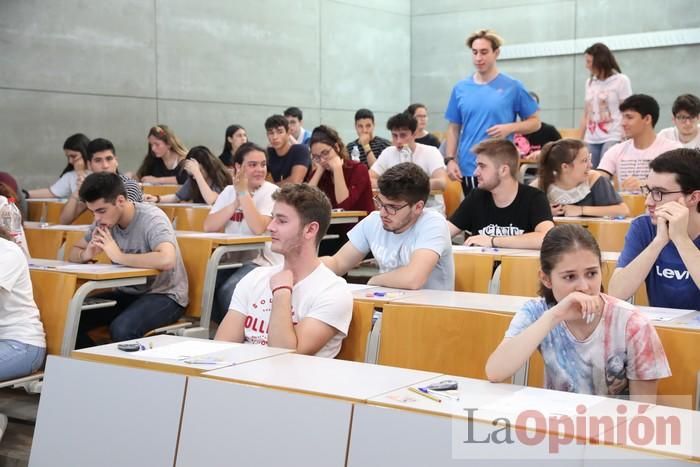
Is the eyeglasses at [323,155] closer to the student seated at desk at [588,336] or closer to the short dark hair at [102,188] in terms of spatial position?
the short dark hair at [102,188]

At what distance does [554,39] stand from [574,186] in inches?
243

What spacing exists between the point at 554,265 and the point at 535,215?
1977mm

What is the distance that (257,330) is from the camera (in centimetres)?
290

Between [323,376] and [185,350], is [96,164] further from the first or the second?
[323,376]

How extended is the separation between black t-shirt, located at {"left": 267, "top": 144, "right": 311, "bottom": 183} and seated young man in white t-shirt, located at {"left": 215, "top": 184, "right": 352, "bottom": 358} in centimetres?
381

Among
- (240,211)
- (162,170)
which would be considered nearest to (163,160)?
(162,170)

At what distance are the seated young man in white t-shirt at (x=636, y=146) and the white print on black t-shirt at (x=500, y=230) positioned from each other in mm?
1784

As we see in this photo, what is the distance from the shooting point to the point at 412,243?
143 inches

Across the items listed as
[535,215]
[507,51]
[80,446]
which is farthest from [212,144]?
[80,446]

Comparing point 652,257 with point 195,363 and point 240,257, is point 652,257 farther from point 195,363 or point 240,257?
point 240,257

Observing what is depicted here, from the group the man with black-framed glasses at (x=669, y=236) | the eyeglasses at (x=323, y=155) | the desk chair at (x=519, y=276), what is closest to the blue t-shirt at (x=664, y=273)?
the man with black-framed glasses at (x=669, y=236)

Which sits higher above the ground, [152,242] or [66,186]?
[66,186]

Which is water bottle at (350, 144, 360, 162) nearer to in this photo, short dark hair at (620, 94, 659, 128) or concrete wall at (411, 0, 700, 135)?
short dark hair at (620, 94, 659, 128)

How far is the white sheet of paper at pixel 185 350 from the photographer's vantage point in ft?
7.56
